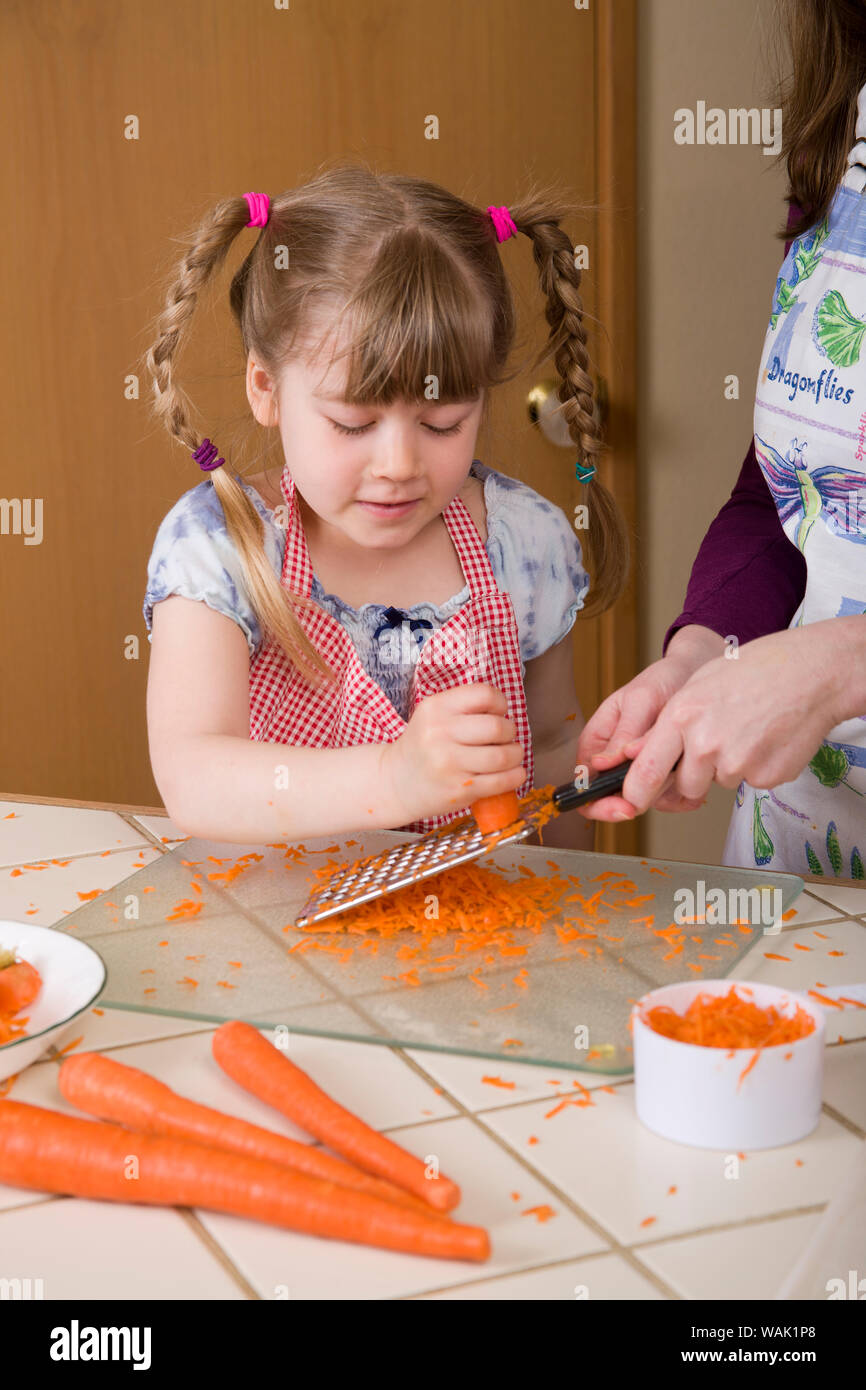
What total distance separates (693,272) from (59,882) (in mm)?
1680

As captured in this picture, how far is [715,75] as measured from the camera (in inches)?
90.3

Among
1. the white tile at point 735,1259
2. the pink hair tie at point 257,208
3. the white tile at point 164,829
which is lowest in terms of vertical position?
the white tile at point 164,829

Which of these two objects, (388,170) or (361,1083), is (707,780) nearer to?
(361,1083)

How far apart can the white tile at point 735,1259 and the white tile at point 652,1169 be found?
1 cm

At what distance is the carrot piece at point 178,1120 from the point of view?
0.72 m

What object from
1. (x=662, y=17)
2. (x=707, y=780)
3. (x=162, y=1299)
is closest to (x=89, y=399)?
(x=662, y=17)

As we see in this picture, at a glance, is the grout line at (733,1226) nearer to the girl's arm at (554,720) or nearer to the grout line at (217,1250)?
the grout line at (217,1250)

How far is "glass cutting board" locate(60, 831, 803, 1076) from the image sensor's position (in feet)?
2.94

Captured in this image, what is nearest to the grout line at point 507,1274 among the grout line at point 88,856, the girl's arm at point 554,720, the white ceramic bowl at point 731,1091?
the white ceramic bowl at point 731,1091

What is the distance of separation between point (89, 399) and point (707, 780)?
1.63 metres

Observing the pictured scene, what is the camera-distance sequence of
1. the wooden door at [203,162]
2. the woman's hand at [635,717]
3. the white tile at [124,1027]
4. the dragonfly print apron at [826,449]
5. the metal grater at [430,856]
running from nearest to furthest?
the white tile at [124,1027] < the metal grater at [430,856] < the woman's hand at [635,717] < the dragonfly print apron at [826,449] < the wooden door at [203,162]

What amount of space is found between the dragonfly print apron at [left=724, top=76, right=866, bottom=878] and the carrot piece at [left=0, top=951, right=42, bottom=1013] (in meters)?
0.72

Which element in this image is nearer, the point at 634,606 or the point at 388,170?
the point at 388,170

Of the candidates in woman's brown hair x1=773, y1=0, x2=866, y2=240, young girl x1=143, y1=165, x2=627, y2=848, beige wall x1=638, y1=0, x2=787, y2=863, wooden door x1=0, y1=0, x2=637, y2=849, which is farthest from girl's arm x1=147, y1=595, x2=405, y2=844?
beige wall x1=638, y1=0, x2=787, y2=863
